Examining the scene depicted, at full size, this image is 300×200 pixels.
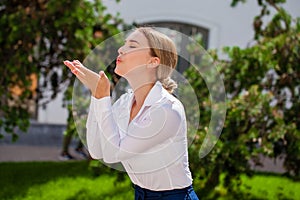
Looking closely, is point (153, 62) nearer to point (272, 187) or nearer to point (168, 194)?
point (168, 194)

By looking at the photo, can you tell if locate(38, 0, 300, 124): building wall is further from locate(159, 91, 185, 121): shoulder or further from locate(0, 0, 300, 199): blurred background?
locate(159, 91, 185, 121): shoulder

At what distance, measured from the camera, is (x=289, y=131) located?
16.8 ft

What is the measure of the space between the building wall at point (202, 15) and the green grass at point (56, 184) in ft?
10.7

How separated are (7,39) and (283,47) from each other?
265 cm

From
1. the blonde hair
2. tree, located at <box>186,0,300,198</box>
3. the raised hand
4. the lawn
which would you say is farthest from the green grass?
the raised hand

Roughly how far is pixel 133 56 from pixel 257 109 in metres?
3.42

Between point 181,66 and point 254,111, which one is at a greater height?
point 181,66

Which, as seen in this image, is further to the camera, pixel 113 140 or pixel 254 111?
pixel 254 111

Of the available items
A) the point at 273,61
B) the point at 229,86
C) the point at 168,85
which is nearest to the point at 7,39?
the point at 229,86

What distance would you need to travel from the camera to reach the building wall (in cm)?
1052

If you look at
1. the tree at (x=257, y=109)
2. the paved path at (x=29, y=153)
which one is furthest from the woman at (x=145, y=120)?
the paved path at (x=29, y=153)

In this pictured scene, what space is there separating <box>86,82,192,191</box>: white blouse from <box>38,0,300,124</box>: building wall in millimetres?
8518

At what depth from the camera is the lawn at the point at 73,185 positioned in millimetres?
5555

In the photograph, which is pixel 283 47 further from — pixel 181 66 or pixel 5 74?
pixel 181 66
